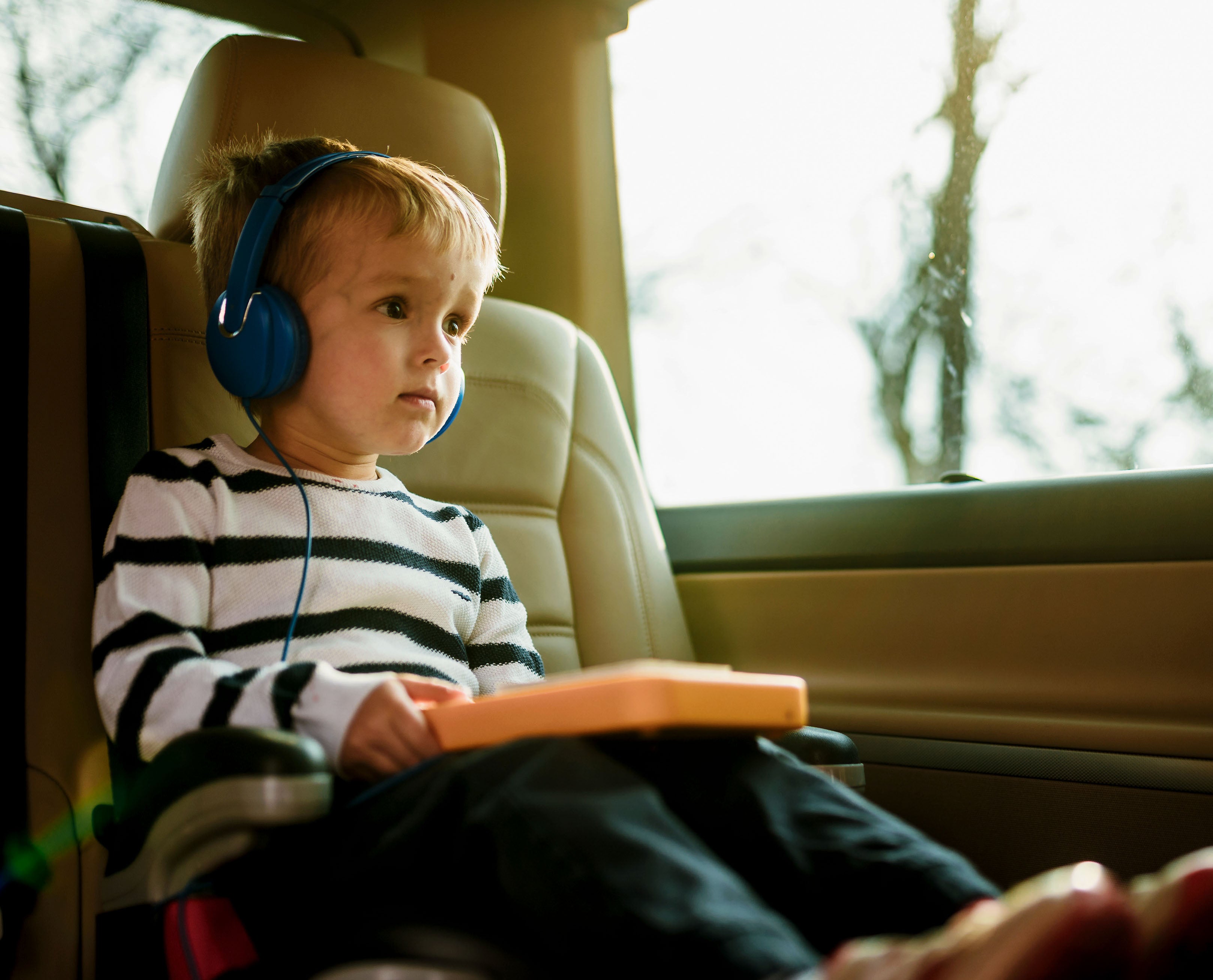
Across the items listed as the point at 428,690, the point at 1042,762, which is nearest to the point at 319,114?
the point at 428,690

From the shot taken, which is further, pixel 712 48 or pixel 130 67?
pixel 712 48

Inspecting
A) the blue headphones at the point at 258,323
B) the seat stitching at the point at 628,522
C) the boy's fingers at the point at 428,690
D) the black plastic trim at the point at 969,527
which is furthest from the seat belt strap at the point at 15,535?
the black plastic trim at the point at 969,527

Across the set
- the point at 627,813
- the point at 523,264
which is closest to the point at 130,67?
the point at 523,264

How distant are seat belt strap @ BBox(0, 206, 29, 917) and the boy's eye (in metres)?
0.36

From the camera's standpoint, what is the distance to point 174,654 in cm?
89

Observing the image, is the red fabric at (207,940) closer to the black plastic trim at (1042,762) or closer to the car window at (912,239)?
the black plastic trim at (1042,762)

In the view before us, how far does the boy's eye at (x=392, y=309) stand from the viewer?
1.17 metres

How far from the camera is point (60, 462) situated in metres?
1.08

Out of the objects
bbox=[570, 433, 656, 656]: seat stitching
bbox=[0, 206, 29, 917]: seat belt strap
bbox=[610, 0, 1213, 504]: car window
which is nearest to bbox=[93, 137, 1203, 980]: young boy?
bbox=[0, 206, 29, 917]: seat belt strap

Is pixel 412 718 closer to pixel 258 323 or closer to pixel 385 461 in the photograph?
pixel 258 323

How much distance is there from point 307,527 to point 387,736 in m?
0.38

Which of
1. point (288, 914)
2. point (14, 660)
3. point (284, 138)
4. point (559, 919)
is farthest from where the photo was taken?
point (284, 138)

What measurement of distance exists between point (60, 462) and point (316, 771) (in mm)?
608

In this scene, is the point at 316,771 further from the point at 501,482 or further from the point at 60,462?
the point at 501,482
